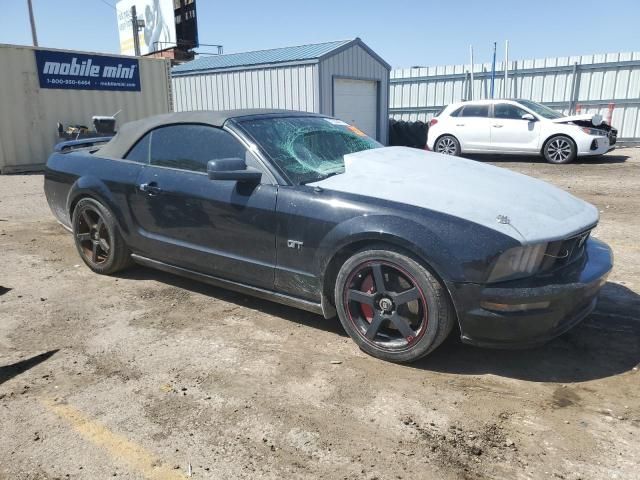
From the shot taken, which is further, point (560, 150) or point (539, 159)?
point (539, 159)

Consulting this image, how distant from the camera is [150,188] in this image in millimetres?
4027

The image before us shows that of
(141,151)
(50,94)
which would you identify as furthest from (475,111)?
(141,151)

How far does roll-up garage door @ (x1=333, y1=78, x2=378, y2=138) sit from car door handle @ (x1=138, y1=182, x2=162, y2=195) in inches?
459

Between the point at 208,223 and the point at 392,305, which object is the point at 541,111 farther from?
the point at 392,305

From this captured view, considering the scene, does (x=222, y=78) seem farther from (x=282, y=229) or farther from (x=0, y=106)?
(x=282, y=229)

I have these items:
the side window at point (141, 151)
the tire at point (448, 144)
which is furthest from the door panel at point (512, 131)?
the side window at point (141, 151)

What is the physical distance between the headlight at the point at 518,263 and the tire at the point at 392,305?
31 centimetres

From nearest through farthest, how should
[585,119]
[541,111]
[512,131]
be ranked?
1. [585,119]
2. [541,111]
3. [512,131]

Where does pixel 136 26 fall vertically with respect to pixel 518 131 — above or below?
above

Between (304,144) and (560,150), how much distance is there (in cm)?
1074

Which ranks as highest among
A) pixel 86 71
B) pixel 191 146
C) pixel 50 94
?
pixel 86 71

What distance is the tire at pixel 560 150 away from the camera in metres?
12.5

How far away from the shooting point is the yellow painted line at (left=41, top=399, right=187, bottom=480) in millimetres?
2218

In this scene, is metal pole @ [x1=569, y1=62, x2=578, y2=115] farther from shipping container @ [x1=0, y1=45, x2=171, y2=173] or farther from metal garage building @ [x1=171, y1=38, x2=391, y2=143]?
shipping container @ [x1=0, y1=45, x2=171, y2=173]
